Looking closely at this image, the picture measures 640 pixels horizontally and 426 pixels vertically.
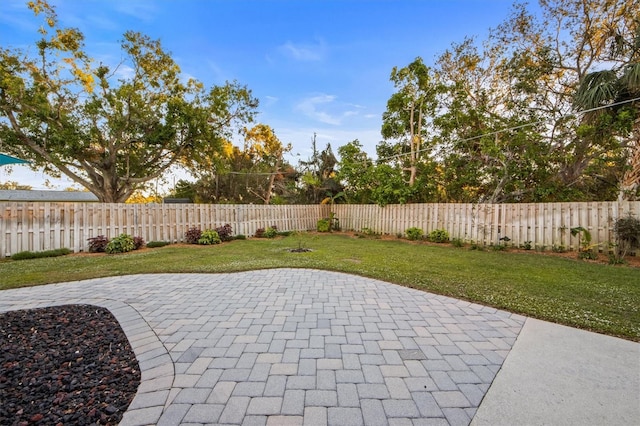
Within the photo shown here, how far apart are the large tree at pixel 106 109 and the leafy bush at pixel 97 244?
16.9 ft

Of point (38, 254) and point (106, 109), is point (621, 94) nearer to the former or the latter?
point (38, 254)

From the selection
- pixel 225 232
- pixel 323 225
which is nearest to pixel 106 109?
pixel 225 232

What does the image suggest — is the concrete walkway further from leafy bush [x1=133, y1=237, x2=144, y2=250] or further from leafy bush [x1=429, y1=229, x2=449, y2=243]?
leafy bush [x1=429, y1=229, x2=449, y2=243]

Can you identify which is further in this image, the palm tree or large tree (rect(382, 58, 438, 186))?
large tree (rect(382, 58, 438, 186))

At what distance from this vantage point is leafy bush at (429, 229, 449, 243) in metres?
9.90

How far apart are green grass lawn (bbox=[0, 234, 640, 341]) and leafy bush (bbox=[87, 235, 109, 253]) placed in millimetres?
797

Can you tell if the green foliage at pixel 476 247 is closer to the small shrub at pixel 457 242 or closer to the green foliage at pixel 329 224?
the small shrub at pixel 457 242

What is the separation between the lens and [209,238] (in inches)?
380

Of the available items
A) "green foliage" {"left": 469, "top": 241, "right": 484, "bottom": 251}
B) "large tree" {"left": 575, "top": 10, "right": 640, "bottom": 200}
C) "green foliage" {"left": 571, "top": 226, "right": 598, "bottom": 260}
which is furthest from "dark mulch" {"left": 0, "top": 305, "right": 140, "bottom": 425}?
"large tree" {"left": 575, "top": 10, "right": 640, "bottom": 200}

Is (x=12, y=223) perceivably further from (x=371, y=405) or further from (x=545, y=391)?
(x=545, y=391)

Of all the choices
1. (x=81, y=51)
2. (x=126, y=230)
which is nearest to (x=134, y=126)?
(x=81, y=51)

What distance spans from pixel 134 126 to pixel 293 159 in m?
10.1

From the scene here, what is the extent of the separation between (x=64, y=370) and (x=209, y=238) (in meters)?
7.97

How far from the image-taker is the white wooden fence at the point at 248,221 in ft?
22.6
